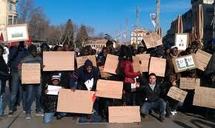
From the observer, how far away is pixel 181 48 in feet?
59.2

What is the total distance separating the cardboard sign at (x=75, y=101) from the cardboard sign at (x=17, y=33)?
231 cm

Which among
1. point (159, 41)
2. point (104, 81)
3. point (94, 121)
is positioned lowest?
point (94, 121)

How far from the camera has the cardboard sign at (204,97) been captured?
14359 millimetres

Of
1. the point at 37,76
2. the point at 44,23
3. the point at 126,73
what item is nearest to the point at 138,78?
the point at 126,73

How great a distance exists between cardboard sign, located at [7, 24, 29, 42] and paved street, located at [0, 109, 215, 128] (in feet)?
7.07

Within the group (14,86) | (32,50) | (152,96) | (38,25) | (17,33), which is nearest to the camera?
(152,96)

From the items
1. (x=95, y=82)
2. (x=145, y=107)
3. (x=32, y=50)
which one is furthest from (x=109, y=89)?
(x=32, y=50)

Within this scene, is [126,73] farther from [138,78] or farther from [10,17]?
[10,17]

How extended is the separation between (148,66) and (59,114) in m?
2.91

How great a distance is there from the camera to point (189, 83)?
1511 centimetres

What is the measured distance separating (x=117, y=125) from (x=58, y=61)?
2.59 metres

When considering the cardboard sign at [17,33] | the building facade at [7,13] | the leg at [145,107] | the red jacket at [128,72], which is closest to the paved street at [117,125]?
the leg at [145,107]

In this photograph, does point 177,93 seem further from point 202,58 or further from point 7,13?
point 7,13

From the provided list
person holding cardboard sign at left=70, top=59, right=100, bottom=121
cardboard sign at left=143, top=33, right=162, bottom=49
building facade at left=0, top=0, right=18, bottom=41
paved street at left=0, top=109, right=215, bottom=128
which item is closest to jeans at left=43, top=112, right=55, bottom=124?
paved street at left=0, top=109, right=215, bottom=128
